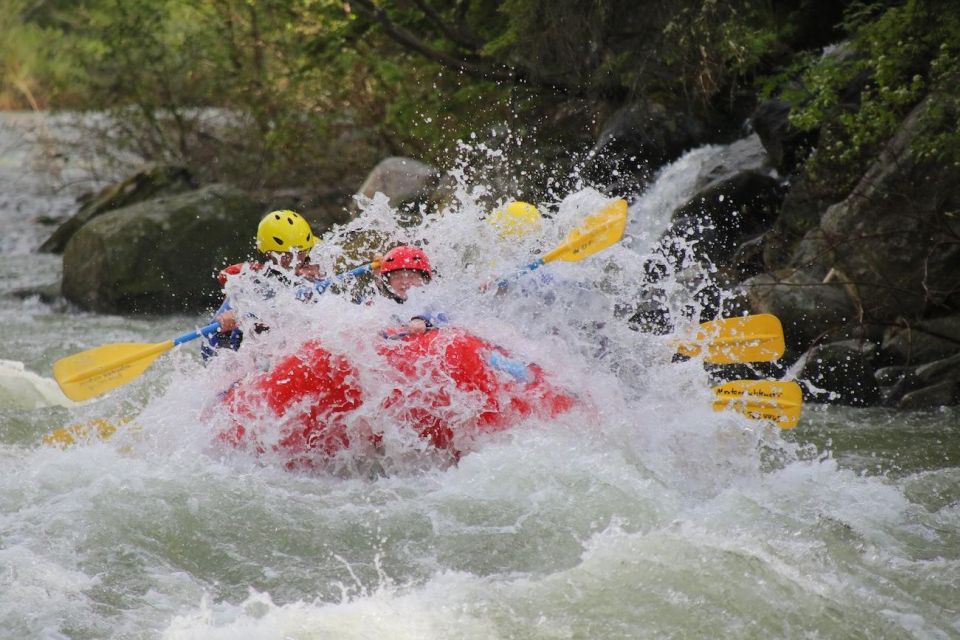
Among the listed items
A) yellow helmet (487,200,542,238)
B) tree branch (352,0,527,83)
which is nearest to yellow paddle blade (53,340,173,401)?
yellow helmet (487,200,542,238)

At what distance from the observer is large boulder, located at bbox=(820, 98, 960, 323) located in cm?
774

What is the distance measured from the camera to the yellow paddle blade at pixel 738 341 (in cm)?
647

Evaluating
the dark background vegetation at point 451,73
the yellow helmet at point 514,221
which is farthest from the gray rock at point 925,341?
the yellow helmet at point 514,221

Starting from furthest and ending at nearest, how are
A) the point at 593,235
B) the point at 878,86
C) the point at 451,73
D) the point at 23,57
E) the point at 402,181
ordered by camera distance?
the point at 23,57 < the point at 451,73 < the point at 402,181 < the point at 878,86 < the point at 593,235

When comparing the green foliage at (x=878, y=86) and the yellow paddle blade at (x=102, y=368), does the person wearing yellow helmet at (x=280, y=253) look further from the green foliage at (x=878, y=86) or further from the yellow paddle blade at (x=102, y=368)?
the green foliage at (x=878, y=86)

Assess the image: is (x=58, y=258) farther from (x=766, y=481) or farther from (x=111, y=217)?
(x=766, y=481)

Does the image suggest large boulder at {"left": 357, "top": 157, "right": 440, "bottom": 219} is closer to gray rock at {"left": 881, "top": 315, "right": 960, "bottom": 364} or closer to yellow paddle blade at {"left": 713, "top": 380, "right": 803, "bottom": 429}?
gray rock at {"left": 881, "top": 315, "right": 960, "bottom": 364}

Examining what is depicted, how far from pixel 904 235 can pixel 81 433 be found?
5.43 metres

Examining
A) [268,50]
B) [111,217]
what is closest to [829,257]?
[111,217]

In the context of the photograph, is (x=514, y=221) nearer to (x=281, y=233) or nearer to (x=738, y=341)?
(x=281, y=233)

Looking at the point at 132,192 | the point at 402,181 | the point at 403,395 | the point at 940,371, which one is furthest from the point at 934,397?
the point at 132,192

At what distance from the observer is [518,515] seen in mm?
5070

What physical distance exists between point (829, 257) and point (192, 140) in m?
10.3

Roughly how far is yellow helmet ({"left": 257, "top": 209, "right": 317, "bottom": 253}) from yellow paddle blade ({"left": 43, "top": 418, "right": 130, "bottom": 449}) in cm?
127
